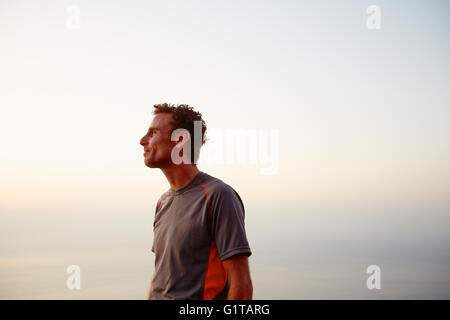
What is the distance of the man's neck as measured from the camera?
240 cm

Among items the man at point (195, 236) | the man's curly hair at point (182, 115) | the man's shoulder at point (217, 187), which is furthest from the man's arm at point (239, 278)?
the man's curly hair at point (182, 115)

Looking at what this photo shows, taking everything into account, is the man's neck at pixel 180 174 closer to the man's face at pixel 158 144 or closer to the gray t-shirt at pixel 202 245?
the man's face at pixel 158 144

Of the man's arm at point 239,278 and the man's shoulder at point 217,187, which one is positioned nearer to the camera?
the man's arm at point 239,278

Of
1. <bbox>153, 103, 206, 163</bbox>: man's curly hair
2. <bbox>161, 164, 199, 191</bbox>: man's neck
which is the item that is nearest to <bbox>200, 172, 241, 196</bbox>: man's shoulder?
<bbox>161, 164, 199, 191</bbox>: man's neck

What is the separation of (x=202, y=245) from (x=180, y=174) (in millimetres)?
468

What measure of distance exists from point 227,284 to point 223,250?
0.62 feet

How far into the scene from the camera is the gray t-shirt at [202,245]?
6.70 feet

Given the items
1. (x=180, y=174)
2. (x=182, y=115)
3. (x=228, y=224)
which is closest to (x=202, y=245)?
(x=228, y=224)

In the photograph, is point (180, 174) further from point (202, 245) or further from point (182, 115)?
point (202, 245)

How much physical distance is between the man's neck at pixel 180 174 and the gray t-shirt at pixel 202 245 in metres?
0.15

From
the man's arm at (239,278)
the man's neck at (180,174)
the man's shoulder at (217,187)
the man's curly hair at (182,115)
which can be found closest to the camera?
the man's arm at (239,278)

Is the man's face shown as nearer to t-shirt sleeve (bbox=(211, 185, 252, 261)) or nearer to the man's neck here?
the man's neck
